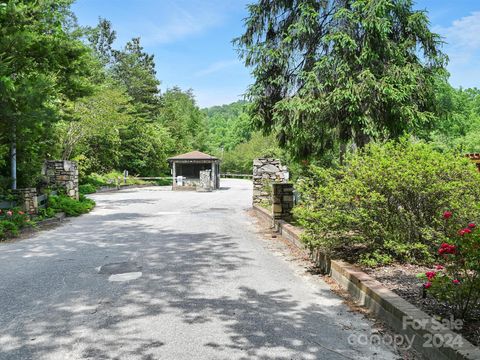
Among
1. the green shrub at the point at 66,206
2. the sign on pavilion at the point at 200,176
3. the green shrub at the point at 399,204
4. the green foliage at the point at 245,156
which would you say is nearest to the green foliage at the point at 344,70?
the green shrub at the point at 399,204

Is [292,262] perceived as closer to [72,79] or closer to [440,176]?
[440,176]

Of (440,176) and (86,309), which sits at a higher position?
(440,176)

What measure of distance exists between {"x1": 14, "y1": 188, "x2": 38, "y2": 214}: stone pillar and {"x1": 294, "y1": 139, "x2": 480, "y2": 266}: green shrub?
8629 millimetres

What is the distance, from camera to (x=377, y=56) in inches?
410

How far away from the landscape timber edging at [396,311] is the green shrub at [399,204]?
1.44ft

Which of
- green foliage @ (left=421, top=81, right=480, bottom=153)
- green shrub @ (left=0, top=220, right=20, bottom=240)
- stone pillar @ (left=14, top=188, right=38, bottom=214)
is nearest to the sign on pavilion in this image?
stone pillar @ (left=14, top=188, right=38, bottom=214)

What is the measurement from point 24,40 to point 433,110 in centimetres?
1093

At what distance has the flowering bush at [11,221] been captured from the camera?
363 inches

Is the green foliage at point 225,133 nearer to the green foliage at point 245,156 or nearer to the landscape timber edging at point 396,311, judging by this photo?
the green foliage at point 245,156

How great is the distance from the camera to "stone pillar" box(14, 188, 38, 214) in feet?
35.8

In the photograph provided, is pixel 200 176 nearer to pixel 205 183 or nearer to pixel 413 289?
pixel 205 183

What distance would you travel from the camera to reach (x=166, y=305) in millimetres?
4457

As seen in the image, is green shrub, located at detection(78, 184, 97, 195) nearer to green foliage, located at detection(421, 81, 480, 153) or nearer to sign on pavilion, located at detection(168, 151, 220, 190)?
sign on pavilion, located at detection(168, 151, 220, 190)

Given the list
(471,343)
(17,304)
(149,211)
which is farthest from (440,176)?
(149,211)
